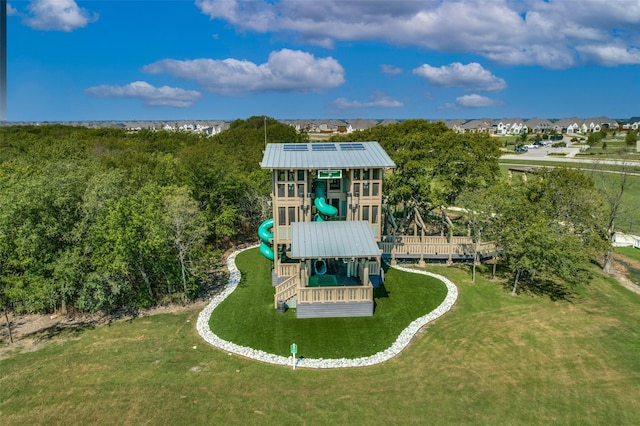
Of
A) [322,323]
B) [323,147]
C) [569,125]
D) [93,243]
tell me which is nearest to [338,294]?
[322,323]

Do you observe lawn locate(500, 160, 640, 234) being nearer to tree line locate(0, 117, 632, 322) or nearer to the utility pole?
tree line locate(0, 117, 632, 322)

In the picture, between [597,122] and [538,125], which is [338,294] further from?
[597,122]

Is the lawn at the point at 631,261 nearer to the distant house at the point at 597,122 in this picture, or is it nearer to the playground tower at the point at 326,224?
the playground tower at the point at 326,224

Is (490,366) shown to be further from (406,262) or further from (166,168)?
(166,168)

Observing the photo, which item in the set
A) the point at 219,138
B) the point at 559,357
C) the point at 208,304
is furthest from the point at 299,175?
the point at 219,138

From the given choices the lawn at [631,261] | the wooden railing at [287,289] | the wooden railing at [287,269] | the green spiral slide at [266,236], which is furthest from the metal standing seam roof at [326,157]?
the lawn at [631,261]

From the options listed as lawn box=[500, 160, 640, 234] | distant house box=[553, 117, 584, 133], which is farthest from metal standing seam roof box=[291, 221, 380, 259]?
distant house box=[553, 117, 584, 133]
